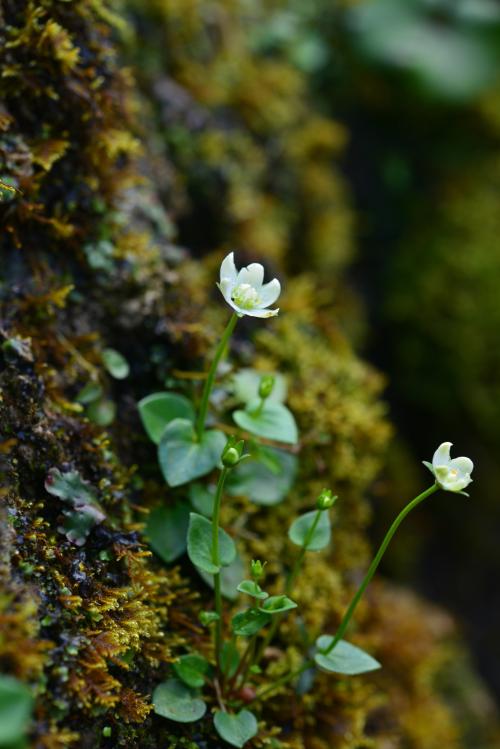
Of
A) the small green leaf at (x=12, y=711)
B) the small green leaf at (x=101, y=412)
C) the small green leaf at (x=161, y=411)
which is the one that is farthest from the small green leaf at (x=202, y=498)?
the small green leaf at (x=12, y=711)

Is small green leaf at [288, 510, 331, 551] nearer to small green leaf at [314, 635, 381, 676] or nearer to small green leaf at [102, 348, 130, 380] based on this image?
small green leaf at [314, 635, 381, 676]

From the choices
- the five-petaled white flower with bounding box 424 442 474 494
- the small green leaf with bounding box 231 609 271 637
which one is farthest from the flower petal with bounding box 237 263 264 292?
the small green leaf with bounding box 231 609 271 637

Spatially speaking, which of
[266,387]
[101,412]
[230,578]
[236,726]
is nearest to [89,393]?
[101,412]

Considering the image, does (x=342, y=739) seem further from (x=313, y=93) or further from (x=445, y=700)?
(x=313, y=93)

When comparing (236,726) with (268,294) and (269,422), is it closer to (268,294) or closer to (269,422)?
(269,422)

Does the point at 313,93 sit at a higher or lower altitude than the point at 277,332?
higher

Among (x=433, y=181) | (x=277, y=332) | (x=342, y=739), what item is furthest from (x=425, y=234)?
(x=342, y=739)

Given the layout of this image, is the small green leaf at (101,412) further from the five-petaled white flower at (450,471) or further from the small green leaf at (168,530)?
the five-petaled white flower at (450,471)
